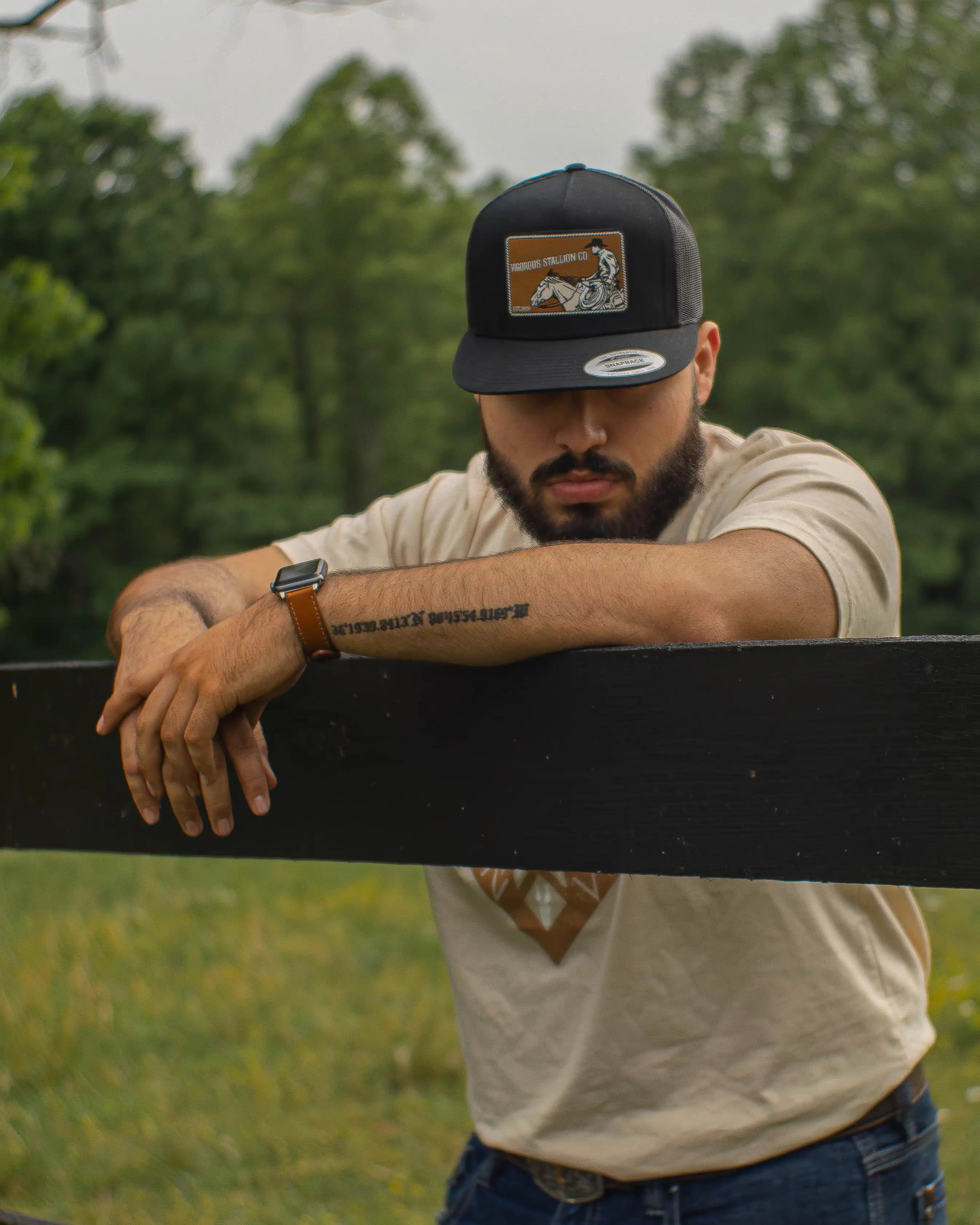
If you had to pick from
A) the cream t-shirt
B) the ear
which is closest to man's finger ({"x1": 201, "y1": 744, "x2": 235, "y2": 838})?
the cream t-shirt

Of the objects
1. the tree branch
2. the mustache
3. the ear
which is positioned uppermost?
the tree branch

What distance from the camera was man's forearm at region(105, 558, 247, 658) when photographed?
1.90 meters

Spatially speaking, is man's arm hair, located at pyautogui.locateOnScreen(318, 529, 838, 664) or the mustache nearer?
man's arm hair, located at pyautogui.locateOnScreen(318, 529, 838, 664)

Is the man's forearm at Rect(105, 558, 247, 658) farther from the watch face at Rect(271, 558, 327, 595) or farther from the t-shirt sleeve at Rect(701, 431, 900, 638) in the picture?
the t-shirt sleeve at Rect(701, 431, 900, 638)

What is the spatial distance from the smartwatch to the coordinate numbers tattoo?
0.02 metres

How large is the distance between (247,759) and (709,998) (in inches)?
34.2

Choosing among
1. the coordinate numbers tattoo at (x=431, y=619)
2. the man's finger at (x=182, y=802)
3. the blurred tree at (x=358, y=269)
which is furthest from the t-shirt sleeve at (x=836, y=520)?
the blurred tree at (x=358, y=269)

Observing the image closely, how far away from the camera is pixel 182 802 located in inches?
59.9

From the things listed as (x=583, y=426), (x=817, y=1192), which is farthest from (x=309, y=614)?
(x=817, y=1192)

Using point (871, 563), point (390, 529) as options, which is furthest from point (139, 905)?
point (871, 563)

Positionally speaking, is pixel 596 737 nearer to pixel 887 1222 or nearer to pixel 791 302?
pixel 887 1222

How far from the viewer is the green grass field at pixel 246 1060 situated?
13.3 feet

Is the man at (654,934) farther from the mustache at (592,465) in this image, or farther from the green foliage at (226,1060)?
the green foliage at (226,1060)

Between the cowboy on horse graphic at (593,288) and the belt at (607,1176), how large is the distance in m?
1.31
